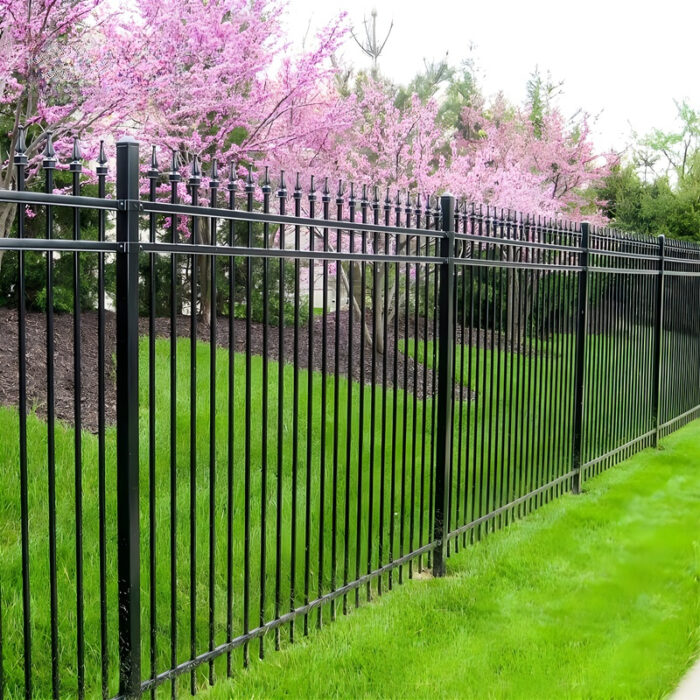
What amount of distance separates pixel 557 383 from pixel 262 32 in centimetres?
818

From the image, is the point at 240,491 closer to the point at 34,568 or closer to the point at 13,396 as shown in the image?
the point at 34,568

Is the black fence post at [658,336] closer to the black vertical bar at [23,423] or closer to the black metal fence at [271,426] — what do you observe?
the black metal fence at [271,426]

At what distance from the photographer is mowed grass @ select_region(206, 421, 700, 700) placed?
12.8 ft

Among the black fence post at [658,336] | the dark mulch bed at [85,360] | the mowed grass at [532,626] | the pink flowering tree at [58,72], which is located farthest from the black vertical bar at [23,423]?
the black fence post at [658,336]

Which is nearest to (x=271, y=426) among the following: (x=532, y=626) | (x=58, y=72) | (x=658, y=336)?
(x=58, y=72)

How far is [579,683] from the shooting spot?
396 centimetres

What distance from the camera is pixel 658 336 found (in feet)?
31.8

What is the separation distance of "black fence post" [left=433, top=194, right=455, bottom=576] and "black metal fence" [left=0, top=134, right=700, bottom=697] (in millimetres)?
14

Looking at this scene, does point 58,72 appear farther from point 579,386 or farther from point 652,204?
point 652,204

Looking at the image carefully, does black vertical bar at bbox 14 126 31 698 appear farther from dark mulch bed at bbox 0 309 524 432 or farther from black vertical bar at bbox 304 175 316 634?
dark mulch bed at bbox 0 309 524 432

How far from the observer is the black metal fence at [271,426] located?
3246 millimetres

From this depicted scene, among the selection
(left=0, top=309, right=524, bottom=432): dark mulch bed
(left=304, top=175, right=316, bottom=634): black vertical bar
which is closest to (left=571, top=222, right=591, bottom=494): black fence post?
(left=0, top=309, right=524, bottom=432): dark mulch bed

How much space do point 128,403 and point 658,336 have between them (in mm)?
7792

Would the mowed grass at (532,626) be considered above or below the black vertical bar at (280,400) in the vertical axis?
below
